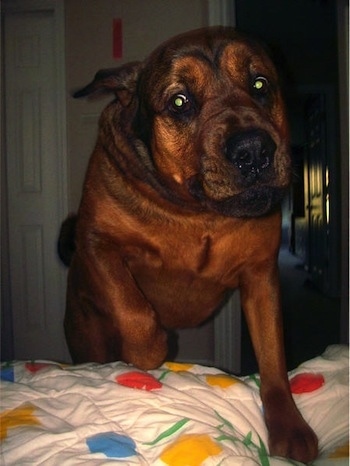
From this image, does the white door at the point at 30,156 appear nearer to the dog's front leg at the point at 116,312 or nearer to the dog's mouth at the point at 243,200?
the dog's front leg at the point at 116,312

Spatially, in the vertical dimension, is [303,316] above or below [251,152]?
below

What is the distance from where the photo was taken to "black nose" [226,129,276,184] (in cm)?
85

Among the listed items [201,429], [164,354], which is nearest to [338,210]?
[164,354]

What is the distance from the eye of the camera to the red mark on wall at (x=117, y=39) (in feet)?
3.91

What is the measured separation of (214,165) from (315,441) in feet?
1.69

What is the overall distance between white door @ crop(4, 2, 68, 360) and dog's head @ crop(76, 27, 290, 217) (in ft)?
0.57

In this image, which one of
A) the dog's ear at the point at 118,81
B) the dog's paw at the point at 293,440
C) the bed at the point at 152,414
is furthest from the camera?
the dog's ear at the point at 118,81

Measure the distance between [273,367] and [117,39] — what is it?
0.87 metres

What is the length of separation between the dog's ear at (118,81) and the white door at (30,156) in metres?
0.17

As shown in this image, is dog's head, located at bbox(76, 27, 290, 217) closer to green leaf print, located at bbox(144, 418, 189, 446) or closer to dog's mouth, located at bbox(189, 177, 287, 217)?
dog's mouth, located at bbox(189, 177, 287, 217)

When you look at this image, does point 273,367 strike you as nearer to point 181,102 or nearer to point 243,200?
point 243,200

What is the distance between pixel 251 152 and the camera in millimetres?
852

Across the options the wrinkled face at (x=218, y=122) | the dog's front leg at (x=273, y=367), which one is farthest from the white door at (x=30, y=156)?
the dog's front leg at (x=273, y=367)

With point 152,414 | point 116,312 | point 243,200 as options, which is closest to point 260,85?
point 243,200
